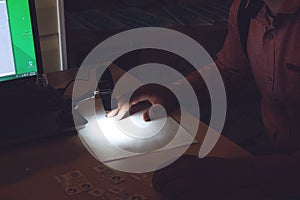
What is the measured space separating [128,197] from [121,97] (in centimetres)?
43

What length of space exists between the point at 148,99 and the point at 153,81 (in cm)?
13

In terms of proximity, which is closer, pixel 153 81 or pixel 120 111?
pixel 120 111

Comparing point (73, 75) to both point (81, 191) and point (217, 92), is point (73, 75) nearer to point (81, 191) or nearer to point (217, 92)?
point (217, 92)

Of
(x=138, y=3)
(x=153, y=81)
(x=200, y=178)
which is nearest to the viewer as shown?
(x=200, y=178)

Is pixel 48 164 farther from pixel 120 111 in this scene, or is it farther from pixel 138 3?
pixel 138 3

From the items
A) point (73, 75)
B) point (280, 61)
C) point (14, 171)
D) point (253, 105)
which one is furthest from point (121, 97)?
point (253, 105)

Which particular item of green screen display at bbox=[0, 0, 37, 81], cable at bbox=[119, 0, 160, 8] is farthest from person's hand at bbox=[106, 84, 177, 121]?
cable at bbox=[119, 0, 160, 8]

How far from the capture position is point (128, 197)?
Result: 35.6 inches

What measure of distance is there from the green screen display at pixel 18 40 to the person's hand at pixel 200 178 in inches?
21.1

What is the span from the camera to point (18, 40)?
120cm

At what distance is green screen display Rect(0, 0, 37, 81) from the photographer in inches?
45.8

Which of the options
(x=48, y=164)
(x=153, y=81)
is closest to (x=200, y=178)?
(x=48, y=164)

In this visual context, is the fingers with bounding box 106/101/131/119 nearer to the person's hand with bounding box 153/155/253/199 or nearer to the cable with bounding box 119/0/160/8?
the person's hand with bounding box 153/155/253/199

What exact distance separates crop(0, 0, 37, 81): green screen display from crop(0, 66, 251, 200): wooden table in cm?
24
